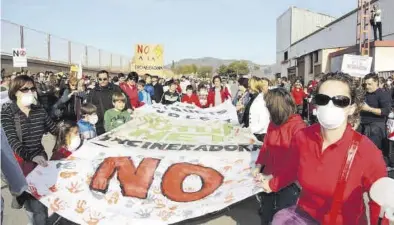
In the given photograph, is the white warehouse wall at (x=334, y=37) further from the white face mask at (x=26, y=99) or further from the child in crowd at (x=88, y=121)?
the white face mask at (x=26, y=99)

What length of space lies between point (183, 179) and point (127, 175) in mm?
695

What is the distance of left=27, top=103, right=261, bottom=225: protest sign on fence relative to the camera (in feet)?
16.6

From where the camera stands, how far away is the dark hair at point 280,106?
4.59m

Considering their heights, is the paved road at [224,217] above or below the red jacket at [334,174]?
below

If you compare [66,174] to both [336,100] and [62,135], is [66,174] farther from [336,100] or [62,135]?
[336,100]

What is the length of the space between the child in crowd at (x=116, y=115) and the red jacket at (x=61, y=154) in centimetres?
183

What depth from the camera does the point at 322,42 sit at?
173ft

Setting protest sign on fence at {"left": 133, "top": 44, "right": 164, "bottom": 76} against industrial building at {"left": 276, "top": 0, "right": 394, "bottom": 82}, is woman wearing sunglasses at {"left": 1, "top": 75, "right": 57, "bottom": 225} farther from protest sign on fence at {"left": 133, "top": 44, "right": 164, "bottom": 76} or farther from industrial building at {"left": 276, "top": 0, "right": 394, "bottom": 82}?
industrial building at {"left": 276, "top": 0, "right": 394, "bottom": 82}

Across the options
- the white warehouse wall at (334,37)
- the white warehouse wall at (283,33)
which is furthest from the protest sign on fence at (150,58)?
the white warehouse wall at (283,33)

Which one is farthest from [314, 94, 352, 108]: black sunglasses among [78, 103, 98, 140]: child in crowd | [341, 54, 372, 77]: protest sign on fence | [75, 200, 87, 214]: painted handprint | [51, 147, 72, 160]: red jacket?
[341, 54, 372, 77]: protest sign on fence

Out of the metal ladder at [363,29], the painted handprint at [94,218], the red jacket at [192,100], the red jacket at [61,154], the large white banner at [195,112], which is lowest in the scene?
the painted handprint at [94,218]

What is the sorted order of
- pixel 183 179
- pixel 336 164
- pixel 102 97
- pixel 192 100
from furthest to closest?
pixel 192 100, pixel 102 97, pixel 183 179, pixel 336 164

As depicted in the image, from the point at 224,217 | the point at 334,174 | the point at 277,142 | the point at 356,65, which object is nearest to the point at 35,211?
the point at 224,217

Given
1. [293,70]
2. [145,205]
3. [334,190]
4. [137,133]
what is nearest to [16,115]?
[145,205]
